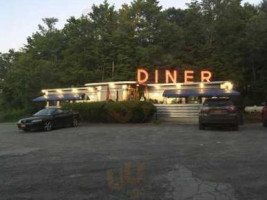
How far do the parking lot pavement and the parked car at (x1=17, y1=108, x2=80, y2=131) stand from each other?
8.51 meters

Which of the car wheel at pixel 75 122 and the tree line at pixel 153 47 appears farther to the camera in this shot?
the tree line at pixel 153 47

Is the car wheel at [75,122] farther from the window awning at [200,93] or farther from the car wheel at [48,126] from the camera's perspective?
the window awning at [200,93]

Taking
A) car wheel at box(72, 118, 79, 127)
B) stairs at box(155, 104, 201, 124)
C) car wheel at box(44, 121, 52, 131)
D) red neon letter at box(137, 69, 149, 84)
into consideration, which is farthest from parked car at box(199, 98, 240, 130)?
red neon letter at box(137, 69, 149, 84)

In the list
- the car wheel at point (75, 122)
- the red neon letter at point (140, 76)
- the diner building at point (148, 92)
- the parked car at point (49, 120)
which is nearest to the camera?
the parked car at point (49, 120)

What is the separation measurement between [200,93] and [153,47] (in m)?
20.9

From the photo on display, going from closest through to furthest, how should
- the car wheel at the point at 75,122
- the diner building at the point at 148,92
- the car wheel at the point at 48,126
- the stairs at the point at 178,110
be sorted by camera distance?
the car wheel at the point at 48,126 → the car wheel at the point at 75,122 → the stairs at the point at 178,110 → the diner building at the point at 148,92

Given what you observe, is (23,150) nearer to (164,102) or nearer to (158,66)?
(164,102)

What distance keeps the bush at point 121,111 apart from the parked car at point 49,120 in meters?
2.02

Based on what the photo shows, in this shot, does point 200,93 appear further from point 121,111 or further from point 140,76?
point 121,111

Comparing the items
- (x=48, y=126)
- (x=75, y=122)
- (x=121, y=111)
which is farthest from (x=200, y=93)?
(x=48, y=126)

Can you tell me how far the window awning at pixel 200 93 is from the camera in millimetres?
29828

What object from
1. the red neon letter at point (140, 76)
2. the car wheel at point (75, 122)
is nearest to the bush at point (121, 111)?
the car wheel at point (75, 122)

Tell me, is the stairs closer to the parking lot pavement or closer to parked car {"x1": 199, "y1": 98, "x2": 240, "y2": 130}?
parked car {"x1": 199, "y1": 98, "x2": 240, "y2": 130}

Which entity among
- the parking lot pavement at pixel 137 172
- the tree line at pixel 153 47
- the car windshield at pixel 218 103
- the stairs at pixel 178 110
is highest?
the tree line at pixel 153 47
